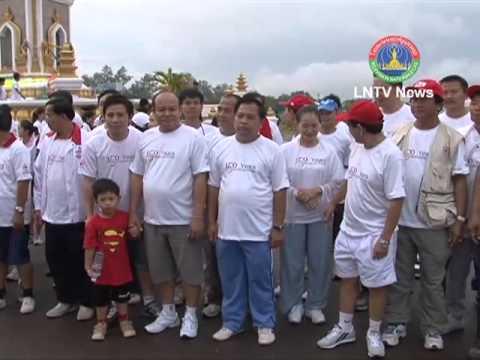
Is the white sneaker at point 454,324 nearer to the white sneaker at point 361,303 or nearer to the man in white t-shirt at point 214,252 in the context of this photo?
the white sneaker at point 361,303

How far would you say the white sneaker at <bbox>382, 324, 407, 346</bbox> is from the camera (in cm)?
457

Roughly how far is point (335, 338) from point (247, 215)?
1.21 metres

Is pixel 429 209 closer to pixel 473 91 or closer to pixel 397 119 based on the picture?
pixel 473 91

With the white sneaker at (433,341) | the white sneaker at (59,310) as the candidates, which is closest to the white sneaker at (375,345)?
the white sneaker at (433,341)

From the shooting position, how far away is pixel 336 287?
6195 mm

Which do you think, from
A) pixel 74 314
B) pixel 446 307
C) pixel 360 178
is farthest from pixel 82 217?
pixel 446 307

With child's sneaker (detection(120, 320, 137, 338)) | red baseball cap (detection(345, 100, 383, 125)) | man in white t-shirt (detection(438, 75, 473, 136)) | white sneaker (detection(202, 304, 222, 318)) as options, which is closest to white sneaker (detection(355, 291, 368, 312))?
white sneaker (detection(202, 304, 222, 318))

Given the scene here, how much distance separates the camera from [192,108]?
5.64 m

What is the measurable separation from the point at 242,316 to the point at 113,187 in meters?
1.51

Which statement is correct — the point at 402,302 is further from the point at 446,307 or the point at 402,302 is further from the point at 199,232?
the point at 199,232

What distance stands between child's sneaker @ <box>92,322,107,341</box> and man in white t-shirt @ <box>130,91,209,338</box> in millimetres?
384

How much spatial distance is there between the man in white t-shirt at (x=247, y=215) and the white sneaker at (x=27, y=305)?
75.2 inches

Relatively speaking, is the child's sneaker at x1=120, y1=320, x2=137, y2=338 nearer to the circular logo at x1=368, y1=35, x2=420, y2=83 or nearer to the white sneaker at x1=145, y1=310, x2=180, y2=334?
the white sneaker at x1=145, y1=310, x2=180, y2=334

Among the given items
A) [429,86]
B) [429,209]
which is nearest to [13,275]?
[429,209]
